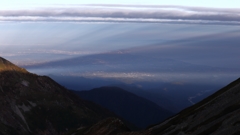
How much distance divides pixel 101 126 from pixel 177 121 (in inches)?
1636

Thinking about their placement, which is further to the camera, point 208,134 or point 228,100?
point 228,100

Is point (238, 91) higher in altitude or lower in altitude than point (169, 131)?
higher

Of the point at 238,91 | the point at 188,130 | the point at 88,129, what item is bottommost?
the point at 88,129

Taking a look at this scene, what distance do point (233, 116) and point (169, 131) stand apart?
27.7 m

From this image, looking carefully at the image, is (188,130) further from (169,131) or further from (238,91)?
(238,91)

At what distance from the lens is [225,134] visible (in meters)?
102

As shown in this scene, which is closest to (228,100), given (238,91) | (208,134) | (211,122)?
(238,91)

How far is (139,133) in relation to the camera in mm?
148125

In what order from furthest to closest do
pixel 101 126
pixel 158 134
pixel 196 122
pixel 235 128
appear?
pixel 101 126, pixel 158 134, pixel 196 122, pixel 235 128

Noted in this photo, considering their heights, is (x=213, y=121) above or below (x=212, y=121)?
above

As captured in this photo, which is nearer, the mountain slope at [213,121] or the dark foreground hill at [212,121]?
the mountain slope at [213,121]

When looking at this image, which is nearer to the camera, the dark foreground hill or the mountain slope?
the mountain slope

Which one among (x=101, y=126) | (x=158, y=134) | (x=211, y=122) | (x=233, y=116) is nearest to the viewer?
(x=233, y=116)

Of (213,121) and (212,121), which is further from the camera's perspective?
(212,121)
